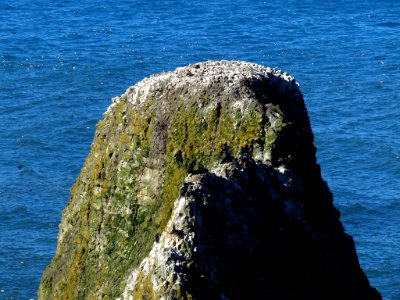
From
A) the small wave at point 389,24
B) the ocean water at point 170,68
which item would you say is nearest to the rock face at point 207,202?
the ocean water at point 170,68

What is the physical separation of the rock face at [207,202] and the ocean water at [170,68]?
37.5 m

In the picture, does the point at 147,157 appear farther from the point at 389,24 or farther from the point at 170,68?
the point at 389,24

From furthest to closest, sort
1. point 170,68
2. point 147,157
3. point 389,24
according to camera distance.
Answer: point 389,24 < point 170,68 < point 147,157

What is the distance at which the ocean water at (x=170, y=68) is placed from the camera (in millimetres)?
70500

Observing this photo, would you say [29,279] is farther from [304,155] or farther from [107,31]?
[107,31]

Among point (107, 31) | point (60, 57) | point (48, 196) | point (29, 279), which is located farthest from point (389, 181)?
point (107, 31)

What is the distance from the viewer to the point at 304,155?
2031 cm

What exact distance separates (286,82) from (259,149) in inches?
113

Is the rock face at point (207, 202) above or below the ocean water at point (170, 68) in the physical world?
below

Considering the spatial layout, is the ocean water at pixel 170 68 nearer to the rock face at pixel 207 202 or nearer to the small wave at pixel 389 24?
the small wave at pixel 389 24

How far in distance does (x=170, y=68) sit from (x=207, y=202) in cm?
9054

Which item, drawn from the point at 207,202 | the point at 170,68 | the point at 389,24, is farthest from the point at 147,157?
the point at 389,24

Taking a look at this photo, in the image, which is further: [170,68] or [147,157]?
[170,68]

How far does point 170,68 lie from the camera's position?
107m
